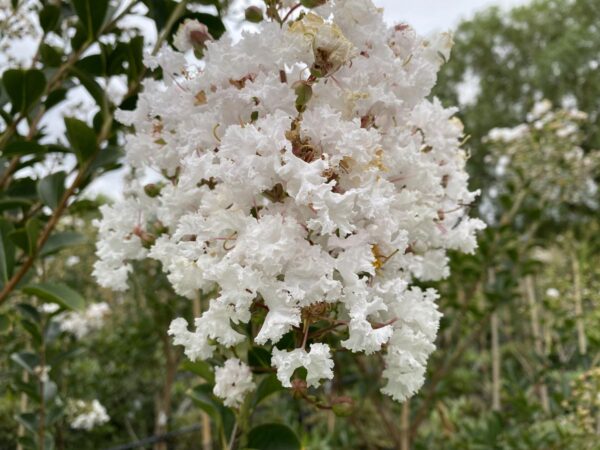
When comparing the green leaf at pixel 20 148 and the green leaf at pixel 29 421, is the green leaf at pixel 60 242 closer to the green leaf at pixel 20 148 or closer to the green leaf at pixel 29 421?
the green leaf at pixel 20 148

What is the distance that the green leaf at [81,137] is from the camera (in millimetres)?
860

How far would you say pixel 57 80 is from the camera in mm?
1033

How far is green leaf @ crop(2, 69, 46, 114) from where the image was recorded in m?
0.90

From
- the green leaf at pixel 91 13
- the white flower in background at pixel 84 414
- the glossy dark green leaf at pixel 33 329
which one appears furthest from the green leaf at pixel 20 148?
the white flower in background at pixel 84 414

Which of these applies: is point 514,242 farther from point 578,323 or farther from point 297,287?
point 297,287

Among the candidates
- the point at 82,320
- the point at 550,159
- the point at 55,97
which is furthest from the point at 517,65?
the point at 55,97

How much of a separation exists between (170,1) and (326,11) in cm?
37

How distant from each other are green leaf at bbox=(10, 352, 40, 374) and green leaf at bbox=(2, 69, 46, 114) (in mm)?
502

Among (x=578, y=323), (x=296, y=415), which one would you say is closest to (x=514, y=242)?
(x=578, y=323)

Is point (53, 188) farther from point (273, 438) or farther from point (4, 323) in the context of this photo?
point (273, 438)

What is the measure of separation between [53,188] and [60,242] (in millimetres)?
107

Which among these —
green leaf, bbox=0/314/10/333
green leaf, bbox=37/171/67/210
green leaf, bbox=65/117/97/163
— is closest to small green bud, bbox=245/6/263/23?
green leaf, bbox=65/117/97/163

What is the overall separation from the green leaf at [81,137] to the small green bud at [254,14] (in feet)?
1.03

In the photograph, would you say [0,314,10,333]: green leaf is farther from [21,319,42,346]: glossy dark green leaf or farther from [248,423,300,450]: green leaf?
[248,423,300,450]: green leaf
